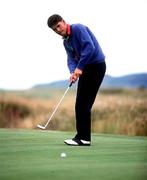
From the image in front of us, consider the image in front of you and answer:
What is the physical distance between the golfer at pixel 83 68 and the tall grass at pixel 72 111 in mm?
89

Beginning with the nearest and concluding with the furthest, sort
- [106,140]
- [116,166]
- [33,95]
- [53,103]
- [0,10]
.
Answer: [116,166] → [0,10] → [33,95] → [53,103] → [106,140]

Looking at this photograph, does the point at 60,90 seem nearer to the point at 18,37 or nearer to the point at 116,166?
the point at 18,37

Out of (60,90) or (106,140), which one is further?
(106,140)

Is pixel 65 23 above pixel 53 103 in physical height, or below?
above

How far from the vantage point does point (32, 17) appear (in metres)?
3.28

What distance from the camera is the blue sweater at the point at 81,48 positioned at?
3693 mm

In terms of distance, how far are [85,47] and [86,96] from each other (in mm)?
319

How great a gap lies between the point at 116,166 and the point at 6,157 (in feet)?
1.84

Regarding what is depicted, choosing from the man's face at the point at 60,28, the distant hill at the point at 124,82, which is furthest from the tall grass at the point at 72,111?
the man's face at the point at 60,28

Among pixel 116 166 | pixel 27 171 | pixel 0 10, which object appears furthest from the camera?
pixel 0 10

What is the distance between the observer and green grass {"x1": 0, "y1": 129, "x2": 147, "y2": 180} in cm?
271

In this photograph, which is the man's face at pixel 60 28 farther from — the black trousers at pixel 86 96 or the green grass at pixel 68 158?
the green grass at pixel 68 158

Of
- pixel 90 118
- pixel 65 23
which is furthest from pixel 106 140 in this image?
pixel 65 23

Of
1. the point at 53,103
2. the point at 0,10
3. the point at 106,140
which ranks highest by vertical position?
the point at 0,10
